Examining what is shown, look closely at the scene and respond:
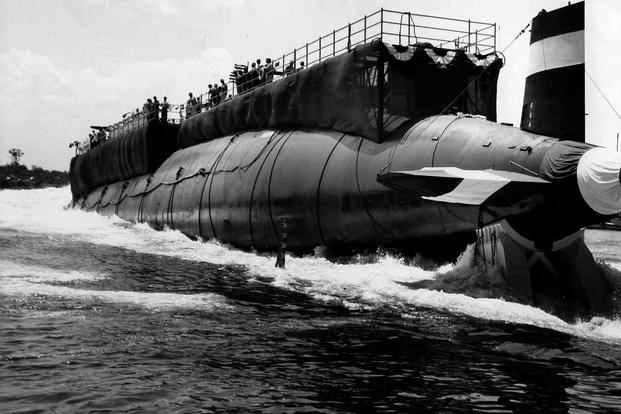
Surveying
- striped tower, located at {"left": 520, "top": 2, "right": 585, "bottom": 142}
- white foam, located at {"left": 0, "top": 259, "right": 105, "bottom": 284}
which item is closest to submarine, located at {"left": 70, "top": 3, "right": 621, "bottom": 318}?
striped tower, located at {"left": 520, "top": 2, "right": 585, "bottom": 142}

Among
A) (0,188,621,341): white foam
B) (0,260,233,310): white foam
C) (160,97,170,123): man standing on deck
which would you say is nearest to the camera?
(0,188,621,341): white foam

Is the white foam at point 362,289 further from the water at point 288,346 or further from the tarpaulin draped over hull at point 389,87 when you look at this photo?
the tarpaulin draped over hull at point 389,87

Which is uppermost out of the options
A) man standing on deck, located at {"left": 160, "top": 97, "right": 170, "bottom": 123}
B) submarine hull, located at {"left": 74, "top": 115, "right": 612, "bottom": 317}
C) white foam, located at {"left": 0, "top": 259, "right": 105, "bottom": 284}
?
man standing on deck, located at {"left": 160, "top": 97, "right": 170, "bottom": 123}

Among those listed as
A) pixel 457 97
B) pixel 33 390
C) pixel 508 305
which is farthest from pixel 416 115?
pixel 33 390

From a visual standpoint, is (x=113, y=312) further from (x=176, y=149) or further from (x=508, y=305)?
(x=176, y=149)

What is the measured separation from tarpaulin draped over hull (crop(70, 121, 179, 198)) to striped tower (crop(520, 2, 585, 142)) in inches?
1172

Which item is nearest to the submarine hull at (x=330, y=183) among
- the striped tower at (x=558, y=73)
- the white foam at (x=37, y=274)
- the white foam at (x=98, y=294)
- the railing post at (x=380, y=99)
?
the railing post at (x=380, y=99)

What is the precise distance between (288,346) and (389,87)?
502 inches

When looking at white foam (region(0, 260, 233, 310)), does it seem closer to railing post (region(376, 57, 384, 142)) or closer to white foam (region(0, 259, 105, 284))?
white foam (region(0, 259, 105, 284))

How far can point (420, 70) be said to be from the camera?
70.4 ft

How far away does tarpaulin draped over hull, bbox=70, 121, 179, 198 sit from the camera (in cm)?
4109

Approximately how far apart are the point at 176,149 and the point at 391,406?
3573 cm

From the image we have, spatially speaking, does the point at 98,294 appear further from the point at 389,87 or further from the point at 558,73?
the point at 558,73

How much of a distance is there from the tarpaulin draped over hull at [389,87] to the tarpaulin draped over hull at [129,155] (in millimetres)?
17802
